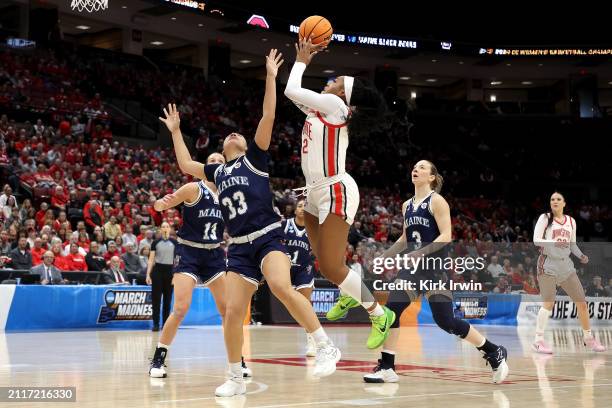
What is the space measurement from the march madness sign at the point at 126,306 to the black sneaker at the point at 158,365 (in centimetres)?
947

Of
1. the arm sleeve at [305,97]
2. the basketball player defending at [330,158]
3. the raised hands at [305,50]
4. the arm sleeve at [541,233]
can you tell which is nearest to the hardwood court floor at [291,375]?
the basketball player defending at [330,158]

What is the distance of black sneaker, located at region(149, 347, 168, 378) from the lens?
858cm

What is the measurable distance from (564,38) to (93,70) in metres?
24.7

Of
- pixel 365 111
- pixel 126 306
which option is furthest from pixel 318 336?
pixel 126 306

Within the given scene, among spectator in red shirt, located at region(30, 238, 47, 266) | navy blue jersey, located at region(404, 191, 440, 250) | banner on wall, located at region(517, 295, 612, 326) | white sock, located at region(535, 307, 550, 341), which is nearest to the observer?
navy blue jersey, located at region(404, 191, 440, 250)

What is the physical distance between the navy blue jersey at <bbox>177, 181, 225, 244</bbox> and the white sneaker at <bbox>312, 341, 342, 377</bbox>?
8.39ft

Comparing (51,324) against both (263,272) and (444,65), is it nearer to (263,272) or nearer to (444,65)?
(263,272)

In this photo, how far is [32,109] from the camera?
90.3ft

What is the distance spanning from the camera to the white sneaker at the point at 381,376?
27.7 ft

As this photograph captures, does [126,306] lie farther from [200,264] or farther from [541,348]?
[200,264]

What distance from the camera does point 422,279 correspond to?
9.32 meters

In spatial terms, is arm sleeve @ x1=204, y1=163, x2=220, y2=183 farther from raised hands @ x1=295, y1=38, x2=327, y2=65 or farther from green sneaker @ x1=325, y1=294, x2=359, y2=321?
green sneaker @ x1=325, y1=294, x2=359, y2=321

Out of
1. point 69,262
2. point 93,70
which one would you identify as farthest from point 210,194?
point 93,70

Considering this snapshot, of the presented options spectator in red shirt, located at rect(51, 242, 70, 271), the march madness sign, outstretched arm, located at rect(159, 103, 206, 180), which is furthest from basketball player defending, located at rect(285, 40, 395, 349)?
spectator in red shirt, located at rect(51, 242, 70, 271)
